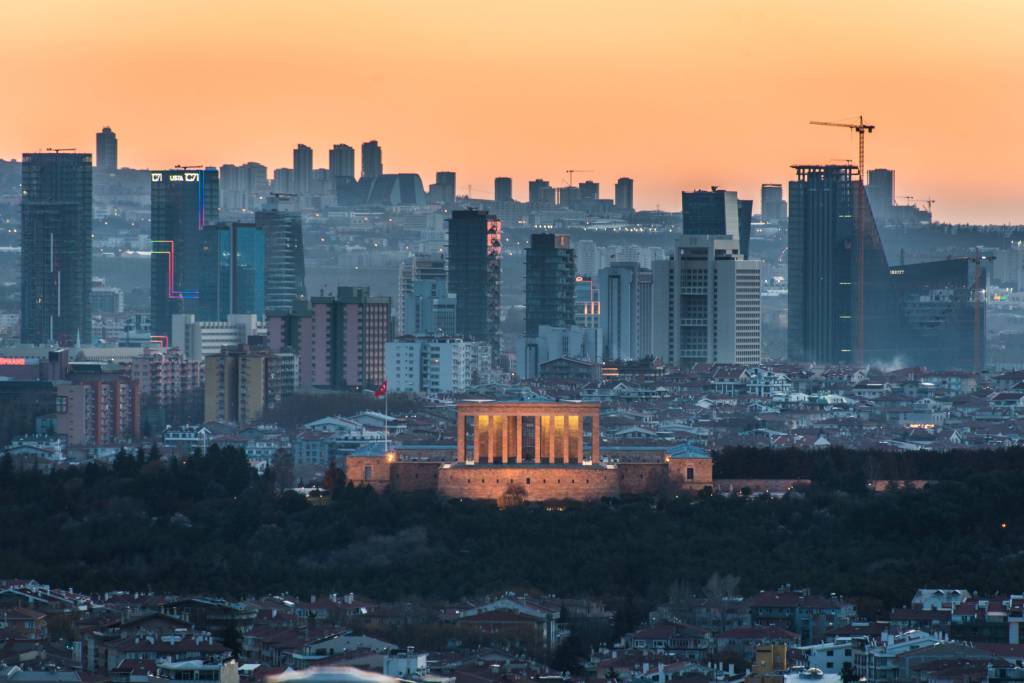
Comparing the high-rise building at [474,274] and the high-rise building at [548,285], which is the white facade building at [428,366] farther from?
the high-rise building at [548,285]

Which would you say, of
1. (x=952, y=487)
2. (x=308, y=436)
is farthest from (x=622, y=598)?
(x=308, y=436)

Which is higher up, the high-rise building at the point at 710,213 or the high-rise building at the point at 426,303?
the high-rise building at the point at 710,213

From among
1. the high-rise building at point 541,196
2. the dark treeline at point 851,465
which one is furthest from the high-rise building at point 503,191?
the dark treeline at point 851,465

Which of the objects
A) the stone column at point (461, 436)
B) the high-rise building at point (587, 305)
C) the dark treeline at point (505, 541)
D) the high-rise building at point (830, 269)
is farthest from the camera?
the high-rise building at point (830, 269)

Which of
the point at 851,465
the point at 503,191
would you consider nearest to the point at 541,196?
the point at 503,191

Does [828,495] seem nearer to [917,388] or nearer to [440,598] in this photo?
[440,598]

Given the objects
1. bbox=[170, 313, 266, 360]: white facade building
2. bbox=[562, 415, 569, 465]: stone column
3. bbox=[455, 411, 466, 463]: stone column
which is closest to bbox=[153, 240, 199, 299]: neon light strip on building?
bbox=[170, 313, 266, 360]: white facade building

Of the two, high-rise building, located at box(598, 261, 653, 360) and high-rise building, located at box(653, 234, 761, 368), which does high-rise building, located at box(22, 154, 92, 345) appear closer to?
high-rise building, located at box(598, 261, 653, 360)
